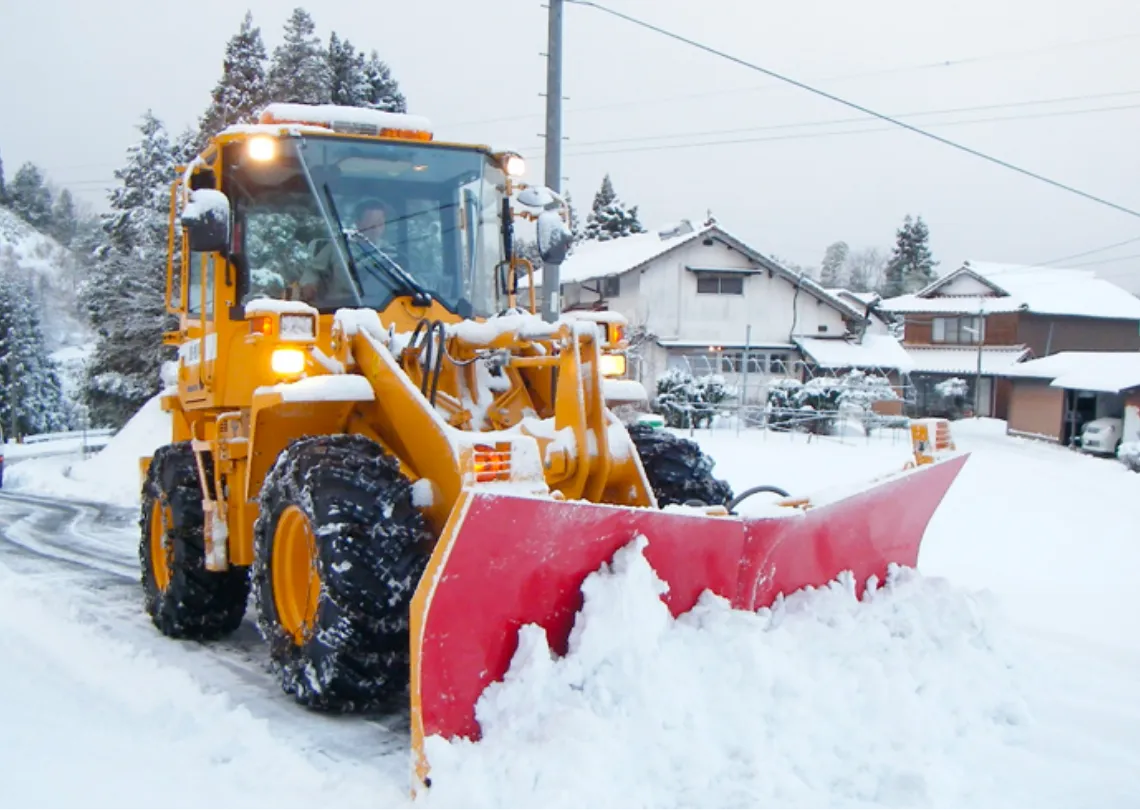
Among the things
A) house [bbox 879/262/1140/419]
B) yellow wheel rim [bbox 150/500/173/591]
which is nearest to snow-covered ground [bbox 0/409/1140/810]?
yellow wheel rim [bbox 150/500/173/591]

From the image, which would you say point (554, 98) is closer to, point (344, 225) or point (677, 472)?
point (344, 225)

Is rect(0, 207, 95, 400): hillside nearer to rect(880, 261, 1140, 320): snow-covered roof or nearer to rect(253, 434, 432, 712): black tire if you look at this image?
rect(880, 261, 1140, 320): snow-covered roof

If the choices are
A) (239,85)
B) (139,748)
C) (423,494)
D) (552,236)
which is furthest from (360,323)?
(239,85)

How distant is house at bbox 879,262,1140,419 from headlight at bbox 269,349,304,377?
40.0 metres

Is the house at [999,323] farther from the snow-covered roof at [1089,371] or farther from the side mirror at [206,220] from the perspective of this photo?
the side mirror at [206,220]

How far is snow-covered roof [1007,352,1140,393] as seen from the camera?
93.9ft

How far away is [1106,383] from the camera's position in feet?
94.3

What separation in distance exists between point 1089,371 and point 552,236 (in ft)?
95.6

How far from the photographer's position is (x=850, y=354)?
34.2 m

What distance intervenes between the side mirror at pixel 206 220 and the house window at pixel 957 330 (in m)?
43.3

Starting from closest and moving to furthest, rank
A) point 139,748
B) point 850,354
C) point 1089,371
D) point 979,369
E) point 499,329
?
point 139,748, point 499,329, point 1089,371, point 850,354, point 979,369

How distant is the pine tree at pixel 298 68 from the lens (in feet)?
82.9

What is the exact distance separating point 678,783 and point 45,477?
23.8 metres

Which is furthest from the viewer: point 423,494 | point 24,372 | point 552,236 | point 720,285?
point 24,372
